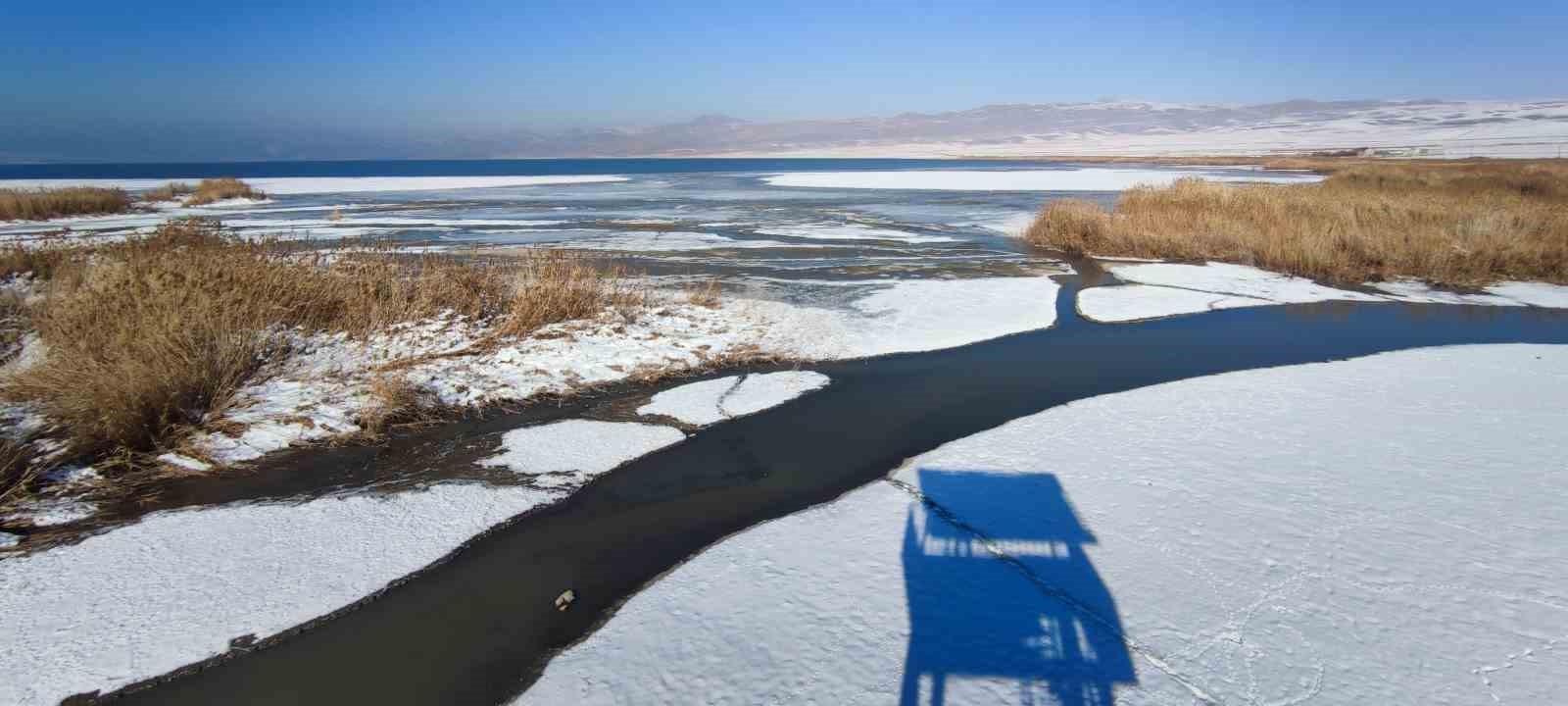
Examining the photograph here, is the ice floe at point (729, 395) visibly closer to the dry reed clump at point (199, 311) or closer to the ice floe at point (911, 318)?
the ice floe at point (911, 318)

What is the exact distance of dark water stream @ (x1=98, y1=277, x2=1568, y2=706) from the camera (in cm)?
296

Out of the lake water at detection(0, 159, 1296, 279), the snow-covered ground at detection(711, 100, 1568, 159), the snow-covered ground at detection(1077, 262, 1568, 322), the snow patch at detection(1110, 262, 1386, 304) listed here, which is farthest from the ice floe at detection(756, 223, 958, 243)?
the snow-covered ground at detection(711, 100, 1568, 159)

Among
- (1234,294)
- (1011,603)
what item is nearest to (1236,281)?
(1234,294)

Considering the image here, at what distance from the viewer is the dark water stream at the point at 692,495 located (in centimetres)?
296

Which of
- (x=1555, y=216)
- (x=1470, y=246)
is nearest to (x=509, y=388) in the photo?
(x=1470, y=246)

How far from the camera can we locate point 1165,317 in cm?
953

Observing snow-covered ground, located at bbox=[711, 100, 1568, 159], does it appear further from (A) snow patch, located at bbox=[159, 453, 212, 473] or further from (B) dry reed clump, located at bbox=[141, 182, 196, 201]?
(B) dry reed clump, located at bbox=[141, 182, 196, 201]

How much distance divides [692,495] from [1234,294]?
378 inches

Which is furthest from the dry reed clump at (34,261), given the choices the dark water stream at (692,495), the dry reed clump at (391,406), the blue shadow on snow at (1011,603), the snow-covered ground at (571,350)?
the blue shadow on snow at (1011,603)

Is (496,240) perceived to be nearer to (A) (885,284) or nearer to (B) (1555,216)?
(A) (885,284)

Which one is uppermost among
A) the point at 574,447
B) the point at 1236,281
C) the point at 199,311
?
the point at 199,311

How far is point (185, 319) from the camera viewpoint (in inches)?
240

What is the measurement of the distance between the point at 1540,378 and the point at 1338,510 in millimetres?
4392

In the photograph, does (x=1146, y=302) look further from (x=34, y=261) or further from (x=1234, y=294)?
(x=34, y=261)
